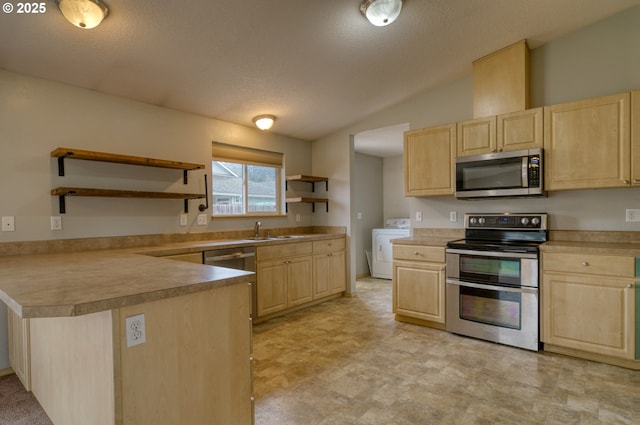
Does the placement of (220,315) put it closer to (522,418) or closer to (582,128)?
(522,418)

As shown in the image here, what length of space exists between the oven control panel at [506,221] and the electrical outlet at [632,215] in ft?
1.94

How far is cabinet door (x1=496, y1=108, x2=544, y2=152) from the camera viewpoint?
3.04 meters

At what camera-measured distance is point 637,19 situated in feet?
9.52

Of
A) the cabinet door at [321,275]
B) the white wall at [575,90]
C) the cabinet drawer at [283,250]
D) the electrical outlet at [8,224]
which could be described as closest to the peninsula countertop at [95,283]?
the electrical outlet at [8,224]

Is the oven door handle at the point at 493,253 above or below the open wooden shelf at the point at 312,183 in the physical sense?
below

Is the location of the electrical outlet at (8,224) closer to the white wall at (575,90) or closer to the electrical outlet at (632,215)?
the white wall at (575,90)

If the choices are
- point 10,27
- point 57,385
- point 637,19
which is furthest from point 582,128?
point 10,27

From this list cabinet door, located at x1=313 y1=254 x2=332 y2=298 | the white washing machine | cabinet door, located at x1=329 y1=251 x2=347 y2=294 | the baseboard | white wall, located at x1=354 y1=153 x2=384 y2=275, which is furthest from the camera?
white wall, located at x1=354 y1=153 x2=384 y2=275

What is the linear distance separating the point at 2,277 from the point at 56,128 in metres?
1.65

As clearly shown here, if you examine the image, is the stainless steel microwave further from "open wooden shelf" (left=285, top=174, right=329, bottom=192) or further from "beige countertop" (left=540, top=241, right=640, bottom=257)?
Result: "open wooden shelf" (left=285, top=174, right=329, bottom=192)

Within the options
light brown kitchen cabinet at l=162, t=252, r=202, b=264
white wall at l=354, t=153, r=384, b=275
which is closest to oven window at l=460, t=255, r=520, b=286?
light brown kitchen cabinet at l=162, t=252, r=202, b=264

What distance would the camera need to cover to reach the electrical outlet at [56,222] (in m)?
2.73

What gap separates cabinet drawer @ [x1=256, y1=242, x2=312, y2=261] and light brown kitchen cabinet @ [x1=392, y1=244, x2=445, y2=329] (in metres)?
1.09

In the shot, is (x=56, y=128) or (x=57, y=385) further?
(x=56, y=128)
